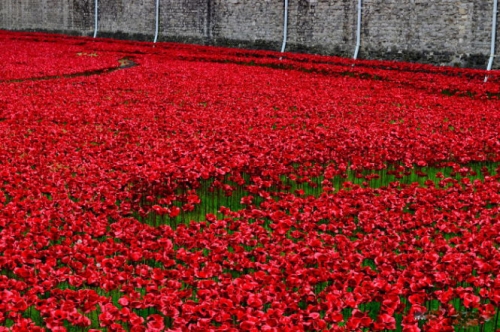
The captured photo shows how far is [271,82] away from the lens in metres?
17.2

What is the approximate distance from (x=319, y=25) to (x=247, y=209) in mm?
20477

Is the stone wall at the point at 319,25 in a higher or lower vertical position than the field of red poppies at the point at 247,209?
higher

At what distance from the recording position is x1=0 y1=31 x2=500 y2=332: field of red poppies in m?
3.81

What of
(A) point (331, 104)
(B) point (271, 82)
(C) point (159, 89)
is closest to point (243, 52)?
(B) point (271, 82)

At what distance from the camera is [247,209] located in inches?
241

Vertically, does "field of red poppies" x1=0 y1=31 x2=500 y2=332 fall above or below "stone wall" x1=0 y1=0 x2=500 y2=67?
below

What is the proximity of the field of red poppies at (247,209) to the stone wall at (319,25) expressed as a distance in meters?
6.19

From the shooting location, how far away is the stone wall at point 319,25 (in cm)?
2064

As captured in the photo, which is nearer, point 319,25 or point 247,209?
point 247,209

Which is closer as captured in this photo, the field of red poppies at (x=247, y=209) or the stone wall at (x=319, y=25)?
the field of red poppies at (x=247, y=209)

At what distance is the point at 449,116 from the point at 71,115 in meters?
7.02

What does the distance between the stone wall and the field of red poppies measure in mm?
6195

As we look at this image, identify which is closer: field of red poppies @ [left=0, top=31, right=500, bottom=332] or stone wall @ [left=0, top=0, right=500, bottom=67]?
field of red poppies @ [left=0, top=31, right=500, bottom=332]

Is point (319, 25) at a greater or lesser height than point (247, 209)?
greater
